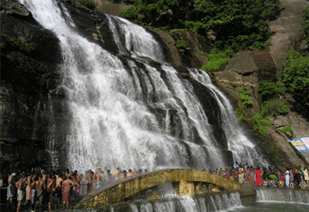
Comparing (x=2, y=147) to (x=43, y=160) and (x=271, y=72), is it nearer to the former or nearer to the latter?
(x=43, y=160)

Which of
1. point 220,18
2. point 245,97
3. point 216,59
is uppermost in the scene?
point 220,18

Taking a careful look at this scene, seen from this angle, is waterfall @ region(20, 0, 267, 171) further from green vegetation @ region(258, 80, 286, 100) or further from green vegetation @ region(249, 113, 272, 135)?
green vegetation @ region(258, 80, 286, 100)

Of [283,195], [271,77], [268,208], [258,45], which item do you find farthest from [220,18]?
[268,208]

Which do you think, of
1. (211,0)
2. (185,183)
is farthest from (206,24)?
(185,183)

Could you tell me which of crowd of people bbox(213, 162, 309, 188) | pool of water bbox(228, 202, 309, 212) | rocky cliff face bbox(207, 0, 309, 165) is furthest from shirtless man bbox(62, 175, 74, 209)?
rocky cliff face bbox(207, 0, 309, 165)

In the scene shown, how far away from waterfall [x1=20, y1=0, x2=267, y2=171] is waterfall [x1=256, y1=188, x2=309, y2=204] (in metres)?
3.63

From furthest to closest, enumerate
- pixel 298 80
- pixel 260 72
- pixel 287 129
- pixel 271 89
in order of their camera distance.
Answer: pixel 260 72, pixel 271 89, pixel 298 80, pixel 287 129

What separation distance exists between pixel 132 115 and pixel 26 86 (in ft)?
19.4

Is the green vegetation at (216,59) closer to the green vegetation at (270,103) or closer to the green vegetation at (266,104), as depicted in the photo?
the green vegetation at (266,104)

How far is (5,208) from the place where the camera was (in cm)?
705

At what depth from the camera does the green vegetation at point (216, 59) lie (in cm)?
2918

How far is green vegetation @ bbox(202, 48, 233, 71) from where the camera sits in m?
29.2

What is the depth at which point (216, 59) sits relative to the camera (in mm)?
31578

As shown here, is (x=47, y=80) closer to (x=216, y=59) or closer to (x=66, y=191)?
(x=66, y=191)
